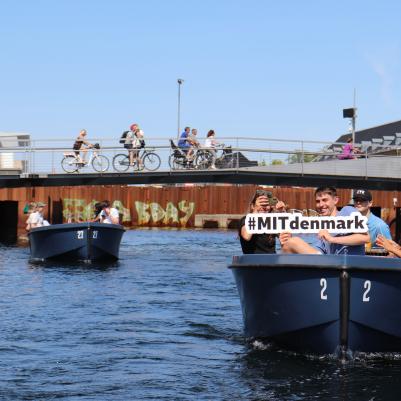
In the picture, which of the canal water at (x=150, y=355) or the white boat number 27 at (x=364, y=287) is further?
the white boat number 27 at (x=364, y=287)

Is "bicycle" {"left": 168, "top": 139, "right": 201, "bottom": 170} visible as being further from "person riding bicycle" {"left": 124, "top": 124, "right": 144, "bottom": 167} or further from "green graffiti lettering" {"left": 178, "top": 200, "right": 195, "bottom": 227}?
"green graffiti lettering" {"left": 178, "top": 200, "right": 195, "bottom": 227}

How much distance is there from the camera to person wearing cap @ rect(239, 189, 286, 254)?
39.4 ft

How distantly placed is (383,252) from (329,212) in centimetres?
355

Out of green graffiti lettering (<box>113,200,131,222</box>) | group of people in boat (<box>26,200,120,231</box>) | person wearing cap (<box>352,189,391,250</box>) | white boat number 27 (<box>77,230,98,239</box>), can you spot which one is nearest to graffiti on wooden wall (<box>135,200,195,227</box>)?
green graffiti lettering (<box>113,200,131,222</box>)

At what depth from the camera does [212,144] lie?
4031cm

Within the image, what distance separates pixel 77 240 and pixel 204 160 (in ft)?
42.6

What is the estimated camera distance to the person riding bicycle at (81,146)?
39281 millimetres

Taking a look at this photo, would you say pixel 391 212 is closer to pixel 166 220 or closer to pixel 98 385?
pixel 166 220

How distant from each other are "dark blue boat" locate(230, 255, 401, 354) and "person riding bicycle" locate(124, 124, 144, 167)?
28.2 metres

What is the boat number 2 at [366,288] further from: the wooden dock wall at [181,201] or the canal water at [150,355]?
the wooden dock wall at [181,201]

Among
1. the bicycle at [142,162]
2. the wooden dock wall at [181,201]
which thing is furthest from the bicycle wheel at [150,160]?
the wooden dock wall at [181,201]

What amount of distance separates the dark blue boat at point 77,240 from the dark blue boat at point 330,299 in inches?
649

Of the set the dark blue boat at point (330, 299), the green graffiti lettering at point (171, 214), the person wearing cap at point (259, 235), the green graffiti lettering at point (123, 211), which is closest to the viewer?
the dark blue boat at point (330, 299)

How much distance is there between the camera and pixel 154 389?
9875mm
